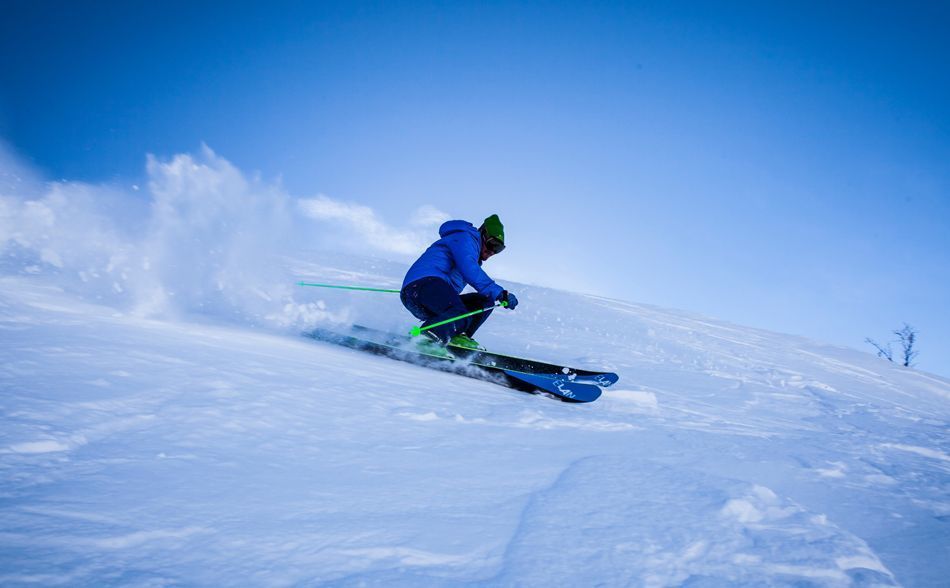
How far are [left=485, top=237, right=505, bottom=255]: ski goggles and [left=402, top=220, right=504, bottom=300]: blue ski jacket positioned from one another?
0.22 meters

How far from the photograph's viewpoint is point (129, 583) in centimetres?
89

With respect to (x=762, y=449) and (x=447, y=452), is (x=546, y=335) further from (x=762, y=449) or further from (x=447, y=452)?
(x=447, y=452)

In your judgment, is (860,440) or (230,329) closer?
(860,440)

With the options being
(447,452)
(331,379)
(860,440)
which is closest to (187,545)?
(447,452)

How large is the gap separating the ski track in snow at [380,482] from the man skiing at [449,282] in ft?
4.06

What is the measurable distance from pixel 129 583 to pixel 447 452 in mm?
1216

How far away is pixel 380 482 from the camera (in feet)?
5.06

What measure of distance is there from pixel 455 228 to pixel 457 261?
434 millimetres

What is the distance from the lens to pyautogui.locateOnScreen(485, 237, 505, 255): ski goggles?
491 centimetres

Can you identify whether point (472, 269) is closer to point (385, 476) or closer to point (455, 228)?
point (455, 228)

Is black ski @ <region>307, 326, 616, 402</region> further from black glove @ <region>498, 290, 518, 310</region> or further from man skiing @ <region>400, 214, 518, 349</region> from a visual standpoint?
black glove @ <region>498, 290, 518, 310</region>

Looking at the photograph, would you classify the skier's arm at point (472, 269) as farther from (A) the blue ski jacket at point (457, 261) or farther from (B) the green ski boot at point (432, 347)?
(B) the green ski boot at point (432, 347)

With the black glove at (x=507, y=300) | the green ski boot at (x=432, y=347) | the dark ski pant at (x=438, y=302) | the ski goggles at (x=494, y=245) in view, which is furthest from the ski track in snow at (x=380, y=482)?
the ski goggles at (x=494, y=245)

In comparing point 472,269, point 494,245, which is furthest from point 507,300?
point 494,245
